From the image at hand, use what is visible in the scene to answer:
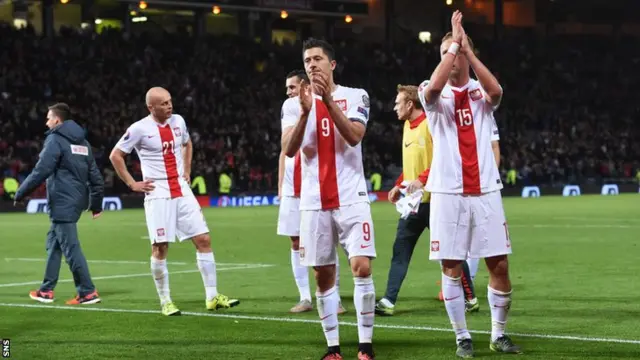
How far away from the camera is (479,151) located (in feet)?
29.4

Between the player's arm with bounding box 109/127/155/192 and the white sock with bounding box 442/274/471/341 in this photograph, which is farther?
the player's arm with bounding box 109/127/155/192

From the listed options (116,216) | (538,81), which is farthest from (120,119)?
(538,81)

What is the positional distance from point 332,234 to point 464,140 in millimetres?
1243

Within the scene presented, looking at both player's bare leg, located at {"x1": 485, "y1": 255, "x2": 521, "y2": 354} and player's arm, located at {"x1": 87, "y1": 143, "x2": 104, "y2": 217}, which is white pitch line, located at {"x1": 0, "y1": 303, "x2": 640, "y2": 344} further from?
player's arm, located at {"x1": 87, "y1": 143, "x2": 104, "y2": 217}

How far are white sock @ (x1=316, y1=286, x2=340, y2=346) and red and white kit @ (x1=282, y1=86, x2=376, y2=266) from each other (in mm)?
256

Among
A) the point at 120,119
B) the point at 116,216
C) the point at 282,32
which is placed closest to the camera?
the point at 116,216

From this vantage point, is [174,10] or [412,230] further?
[174,10]

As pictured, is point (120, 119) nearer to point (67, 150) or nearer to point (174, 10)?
point (174, 10)

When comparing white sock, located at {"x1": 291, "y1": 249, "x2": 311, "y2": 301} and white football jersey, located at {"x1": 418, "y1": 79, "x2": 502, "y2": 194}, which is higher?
white football jersey, located at {"x1": 418, "y1": 79, "x2": 502, "y2": 194}

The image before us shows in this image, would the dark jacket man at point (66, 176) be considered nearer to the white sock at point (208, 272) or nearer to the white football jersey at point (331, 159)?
the white sock at point (208, 272)

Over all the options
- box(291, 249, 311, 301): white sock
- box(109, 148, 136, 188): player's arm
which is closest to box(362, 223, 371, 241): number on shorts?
box(291, 249, 311, 301): white sock

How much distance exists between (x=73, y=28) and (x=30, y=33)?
7.76ft

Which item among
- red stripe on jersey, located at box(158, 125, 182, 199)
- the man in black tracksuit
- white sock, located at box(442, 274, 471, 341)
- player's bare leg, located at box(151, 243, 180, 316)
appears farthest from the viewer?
the man in black tracksuit

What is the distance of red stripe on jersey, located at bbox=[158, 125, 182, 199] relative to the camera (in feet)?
40.1
